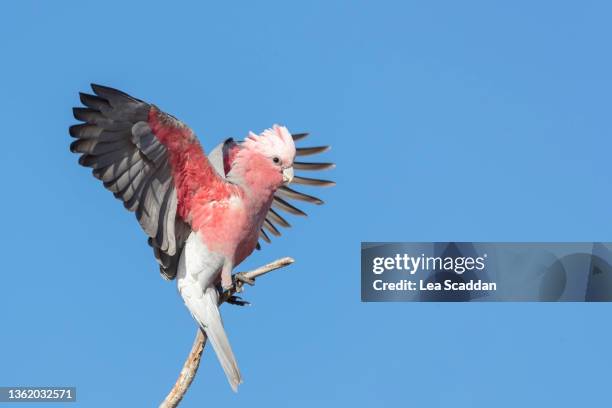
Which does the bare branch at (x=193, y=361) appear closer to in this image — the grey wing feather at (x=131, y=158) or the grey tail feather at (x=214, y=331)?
the grey tail feather at (x=214, y=331)

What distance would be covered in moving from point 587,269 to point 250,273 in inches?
188

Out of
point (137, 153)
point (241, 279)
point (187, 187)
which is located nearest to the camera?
point (137, 153)

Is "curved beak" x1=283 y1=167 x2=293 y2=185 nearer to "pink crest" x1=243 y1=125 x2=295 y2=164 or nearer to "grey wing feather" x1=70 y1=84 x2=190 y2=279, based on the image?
"pink crest" x1=243 y1=125 x2=295 y2=164

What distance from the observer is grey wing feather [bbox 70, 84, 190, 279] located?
28.9 ft

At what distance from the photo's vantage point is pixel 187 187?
9164 millimetres

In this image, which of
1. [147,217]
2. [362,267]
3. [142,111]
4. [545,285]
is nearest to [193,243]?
[147,217]

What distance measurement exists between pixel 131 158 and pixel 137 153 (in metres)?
0.07

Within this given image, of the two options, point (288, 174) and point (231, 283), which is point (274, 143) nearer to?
point (288, 174)

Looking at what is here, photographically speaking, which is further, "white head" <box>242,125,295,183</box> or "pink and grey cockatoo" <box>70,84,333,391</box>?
"white head" <box>242,125,295,183</box>

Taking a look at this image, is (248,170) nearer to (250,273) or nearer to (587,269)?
(250,273)

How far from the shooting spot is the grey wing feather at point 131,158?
347 inches

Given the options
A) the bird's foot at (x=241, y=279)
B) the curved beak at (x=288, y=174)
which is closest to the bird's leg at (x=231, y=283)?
the bird's foot at (x=241, y=279)

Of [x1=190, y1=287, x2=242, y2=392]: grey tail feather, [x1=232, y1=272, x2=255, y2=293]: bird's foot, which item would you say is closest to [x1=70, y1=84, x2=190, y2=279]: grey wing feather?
[x1=190, y1=287, x2=242, y2=392]: grey tail feather

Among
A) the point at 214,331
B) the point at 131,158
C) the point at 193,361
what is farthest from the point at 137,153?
the point at 193,361
